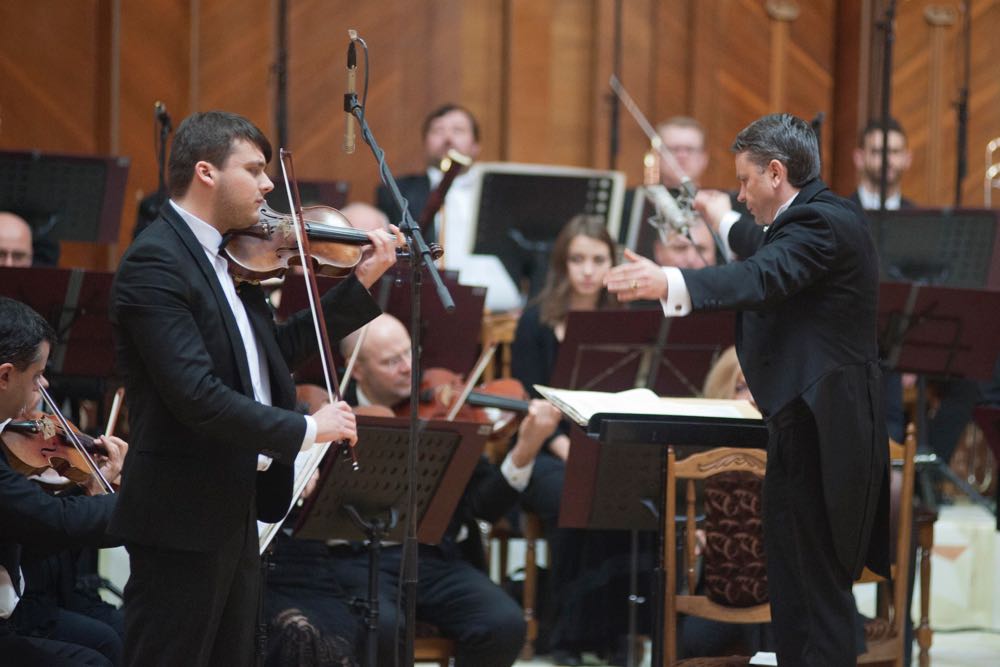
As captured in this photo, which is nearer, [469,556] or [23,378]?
[23,378]

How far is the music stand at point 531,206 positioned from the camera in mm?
5824

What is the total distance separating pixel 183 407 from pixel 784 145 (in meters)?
1.37

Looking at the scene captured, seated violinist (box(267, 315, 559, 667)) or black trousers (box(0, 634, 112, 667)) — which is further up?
seated violinist (box(267, 315, 559, 667))

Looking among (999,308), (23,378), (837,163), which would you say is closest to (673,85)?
(837,163)

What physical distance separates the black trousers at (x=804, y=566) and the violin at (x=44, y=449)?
1577 millimetres

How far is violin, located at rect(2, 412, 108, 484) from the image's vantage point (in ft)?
10.4

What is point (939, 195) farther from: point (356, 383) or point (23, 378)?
point (23, 378)

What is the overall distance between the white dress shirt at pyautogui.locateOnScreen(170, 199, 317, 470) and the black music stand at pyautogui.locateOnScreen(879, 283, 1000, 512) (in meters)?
2.67

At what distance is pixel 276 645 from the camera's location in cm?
372

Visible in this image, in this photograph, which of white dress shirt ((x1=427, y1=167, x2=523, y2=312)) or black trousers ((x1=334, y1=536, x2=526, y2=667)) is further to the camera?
white dress shirt ((x1=427, y1=167, x2=523, y2=312))

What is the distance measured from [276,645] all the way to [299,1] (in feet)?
14.5

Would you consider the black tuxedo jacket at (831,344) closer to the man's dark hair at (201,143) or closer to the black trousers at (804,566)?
the black trousers at (804,566)

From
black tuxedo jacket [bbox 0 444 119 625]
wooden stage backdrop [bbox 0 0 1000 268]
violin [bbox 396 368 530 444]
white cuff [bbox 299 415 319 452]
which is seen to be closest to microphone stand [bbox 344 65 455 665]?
white cuff [bbox 299 415 319 452]

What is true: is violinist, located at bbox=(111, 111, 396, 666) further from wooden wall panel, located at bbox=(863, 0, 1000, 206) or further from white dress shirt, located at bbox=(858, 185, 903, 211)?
wooden wall panel, located at bbox=(863, 0, 1000, 206)
